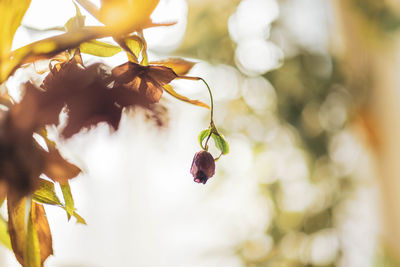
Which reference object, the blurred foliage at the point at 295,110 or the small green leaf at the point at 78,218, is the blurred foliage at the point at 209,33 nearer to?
the blurred foliage at the point at 295,110

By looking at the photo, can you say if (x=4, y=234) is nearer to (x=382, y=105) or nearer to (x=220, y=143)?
(x=220, y=143)

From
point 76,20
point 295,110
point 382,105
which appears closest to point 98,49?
point 76,20

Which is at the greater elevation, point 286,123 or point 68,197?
point 286,123

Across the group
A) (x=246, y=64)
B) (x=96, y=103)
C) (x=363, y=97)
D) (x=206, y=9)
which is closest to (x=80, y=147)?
(x=96, y=103)

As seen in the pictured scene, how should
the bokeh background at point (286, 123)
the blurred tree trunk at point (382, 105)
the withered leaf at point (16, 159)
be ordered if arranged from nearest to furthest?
the withered leaf at point (16, 159), the bokeh background at point (286, 123), the blurred tree trunk at point (382, 105)

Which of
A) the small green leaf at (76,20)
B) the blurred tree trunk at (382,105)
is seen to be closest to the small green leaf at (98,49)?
the small green leaf at (76,20)

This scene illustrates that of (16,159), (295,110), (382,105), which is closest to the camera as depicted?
(16,159)

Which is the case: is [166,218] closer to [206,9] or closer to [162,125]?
[206,9]
